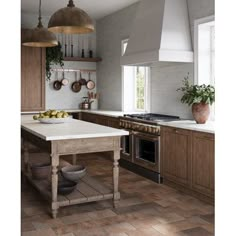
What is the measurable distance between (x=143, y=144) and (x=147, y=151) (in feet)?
0.49

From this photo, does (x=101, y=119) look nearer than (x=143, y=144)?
No

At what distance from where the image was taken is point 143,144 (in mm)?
5148

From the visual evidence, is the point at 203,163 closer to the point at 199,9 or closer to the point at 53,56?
the point at 199,9

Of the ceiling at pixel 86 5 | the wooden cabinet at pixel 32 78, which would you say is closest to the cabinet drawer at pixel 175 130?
the ceiling at pixel 86 5

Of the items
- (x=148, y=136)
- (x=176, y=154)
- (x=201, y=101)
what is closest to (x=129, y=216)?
(x=176, y=154)

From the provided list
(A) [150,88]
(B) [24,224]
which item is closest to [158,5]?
(A) [150,88]

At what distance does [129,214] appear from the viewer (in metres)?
3.53

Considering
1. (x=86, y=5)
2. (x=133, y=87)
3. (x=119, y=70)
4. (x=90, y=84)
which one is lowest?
(x=133, y=87)

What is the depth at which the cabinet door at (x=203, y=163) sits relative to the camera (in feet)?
12.3

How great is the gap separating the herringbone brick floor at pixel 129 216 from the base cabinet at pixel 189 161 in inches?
5.2

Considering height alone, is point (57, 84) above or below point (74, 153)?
above

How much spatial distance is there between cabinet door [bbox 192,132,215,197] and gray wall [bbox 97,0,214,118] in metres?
1.08

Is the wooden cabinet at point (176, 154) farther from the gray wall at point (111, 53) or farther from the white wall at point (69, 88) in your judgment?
the white wall at point (69, 88)
